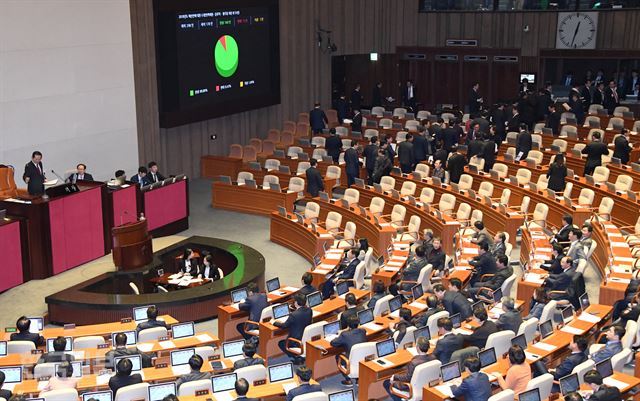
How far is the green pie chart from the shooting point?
82.4 feet

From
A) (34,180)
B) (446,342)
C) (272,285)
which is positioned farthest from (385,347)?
(34,180)

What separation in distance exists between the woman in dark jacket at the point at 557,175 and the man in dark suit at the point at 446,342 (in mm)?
9048

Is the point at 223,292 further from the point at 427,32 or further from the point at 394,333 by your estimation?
the point at 427,32

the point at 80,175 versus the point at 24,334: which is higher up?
the point at 80,175

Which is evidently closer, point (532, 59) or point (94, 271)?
point (94, 271)

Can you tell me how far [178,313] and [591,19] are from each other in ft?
61.8

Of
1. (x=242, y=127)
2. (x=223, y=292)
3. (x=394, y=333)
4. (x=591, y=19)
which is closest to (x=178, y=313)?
(x=223, y=292)

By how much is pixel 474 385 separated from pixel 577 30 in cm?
2150

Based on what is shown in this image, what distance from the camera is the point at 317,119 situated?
1093 inches

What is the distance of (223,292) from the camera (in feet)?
52.9

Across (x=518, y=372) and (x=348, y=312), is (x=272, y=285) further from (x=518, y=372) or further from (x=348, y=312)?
(x=518, y=372)

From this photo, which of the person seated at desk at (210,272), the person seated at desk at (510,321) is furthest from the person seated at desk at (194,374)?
the person seated at desk at (210,272)

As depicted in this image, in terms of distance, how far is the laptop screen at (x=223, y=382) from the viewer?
11.0 meters

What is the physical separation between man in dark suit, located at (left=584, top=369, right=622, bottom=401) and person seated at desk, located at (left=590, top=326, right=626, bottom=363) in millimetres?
1473
